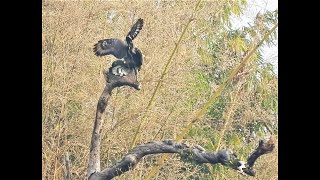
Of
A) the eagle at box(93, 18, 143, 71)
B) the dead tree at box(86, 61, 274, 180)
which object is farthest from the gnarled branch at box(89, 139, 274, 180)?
the eagle at box(93, 18, 143, 71)

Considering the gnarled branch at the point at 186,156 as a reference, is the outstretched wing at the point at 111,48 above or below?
above

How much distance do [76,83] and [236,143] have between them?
1.11m

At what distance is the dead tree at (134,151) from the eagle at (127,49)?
0.05 meters

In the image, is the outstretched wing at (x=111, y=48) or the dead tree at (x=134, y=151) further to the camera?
the outstretched wing at (x=111, y=48)

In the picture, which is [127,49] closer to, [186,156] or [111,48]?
[111,48]

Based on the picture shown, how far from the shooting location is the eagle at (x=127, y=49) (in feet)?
14.3

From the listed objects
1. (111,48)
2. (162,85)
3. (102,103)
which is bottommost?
(102,103)

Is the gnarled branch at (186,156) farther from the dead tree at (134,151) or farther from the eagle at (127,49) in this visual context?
the eagle at (127,49)

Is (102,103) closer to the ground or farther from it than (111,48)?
closer to the ground

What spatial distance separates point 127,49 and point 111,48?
105 mm

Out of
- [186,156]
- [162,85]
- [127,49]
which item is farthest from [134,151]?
[127,49]

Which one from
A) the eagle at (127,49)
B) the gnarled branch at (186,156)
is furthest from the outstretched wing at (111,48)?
the gnarled branch at (186,156)

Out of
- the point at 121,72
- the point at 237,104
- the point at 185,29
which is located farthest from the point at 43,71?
the point at 237,104

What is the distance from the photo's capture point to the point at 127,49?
4348 millimetres
